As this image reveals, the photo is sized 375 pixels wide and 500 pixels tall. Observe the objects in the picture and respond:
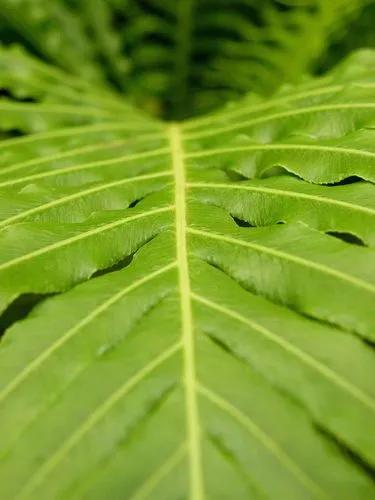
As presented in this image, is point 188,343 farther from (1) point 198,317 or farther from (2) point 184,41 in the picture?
(2) point 184,41

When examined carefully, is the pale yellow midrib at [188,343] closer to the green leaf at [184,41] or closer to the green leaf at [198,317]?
the green leaf at [198,317]

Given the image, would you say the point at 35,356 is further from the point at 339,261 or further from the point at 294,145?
the point at 294,145

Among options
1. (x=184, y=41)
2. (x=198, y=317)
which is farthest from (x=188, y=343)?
(x=184, y=41)

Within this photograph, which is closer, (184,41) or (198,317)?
(198,317)

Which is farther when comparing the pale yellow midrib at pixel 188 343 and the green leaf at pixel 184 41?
the green leaf at pixel 184 41

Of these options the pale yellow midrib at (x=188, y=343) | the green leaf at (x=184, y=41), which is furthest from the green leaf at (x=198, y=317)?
the green leaf at (x=184, y=41)

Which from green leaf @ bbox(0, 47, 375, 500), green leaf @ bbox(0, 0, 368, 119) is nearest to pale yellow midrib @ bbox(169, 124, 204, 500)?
green leaf @ bbox(0, 47, 375, 500)

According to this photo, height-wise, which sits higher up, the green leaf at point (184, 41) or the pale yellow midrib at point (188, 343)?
the green leaf at point (184, 41)
